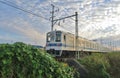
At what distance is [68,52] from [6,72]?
67.8ft

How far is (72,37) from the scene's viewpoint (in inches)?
993

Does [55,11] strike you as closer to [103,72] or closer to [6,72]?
[103,72]

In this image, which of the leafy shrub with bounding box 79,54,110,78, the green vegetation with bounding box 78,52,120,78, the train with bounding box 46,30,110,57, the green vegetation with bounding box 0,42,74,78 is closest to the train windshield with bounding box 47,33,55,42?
the train with bounding box 46,30,110,57

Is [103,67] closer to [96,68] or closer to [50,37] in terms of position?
[96,68]

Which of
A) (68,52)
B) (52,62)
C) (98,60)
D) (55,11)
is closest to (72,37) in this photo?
(68,52)

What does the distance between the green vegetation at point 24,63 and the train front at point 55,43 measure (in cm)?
1750

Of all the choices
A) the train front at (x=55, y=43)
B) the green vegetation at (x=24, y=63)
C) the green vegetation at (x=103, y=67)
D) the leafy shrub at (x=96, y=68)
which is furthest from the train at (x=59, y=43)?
the green vegetation at (x=24, y=63)

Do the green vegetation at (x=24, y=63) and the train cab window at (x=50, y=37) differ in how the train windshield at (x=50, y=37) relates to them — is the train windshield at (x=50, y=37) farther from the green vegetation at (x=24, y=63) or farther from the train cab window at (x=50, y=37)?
the green vegetation at (x=24, y=63)

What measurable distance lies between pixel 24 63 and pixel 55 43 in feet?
59.9

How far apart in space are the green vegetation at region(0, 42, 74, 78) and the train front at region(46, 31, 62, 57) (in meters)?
17.5

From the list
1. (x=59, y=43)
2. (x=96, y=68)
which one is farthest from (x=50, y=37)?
(x=96, y=68)

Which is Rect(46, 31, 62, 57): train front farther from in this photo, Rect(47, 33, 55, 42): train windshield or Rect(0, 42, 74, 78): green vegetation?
Rect(0, 42, 74, 78): green vegetation

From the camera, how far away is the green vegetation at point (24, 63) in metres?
4.47

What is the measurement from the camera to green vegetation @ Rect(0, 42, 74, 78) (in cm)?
447
